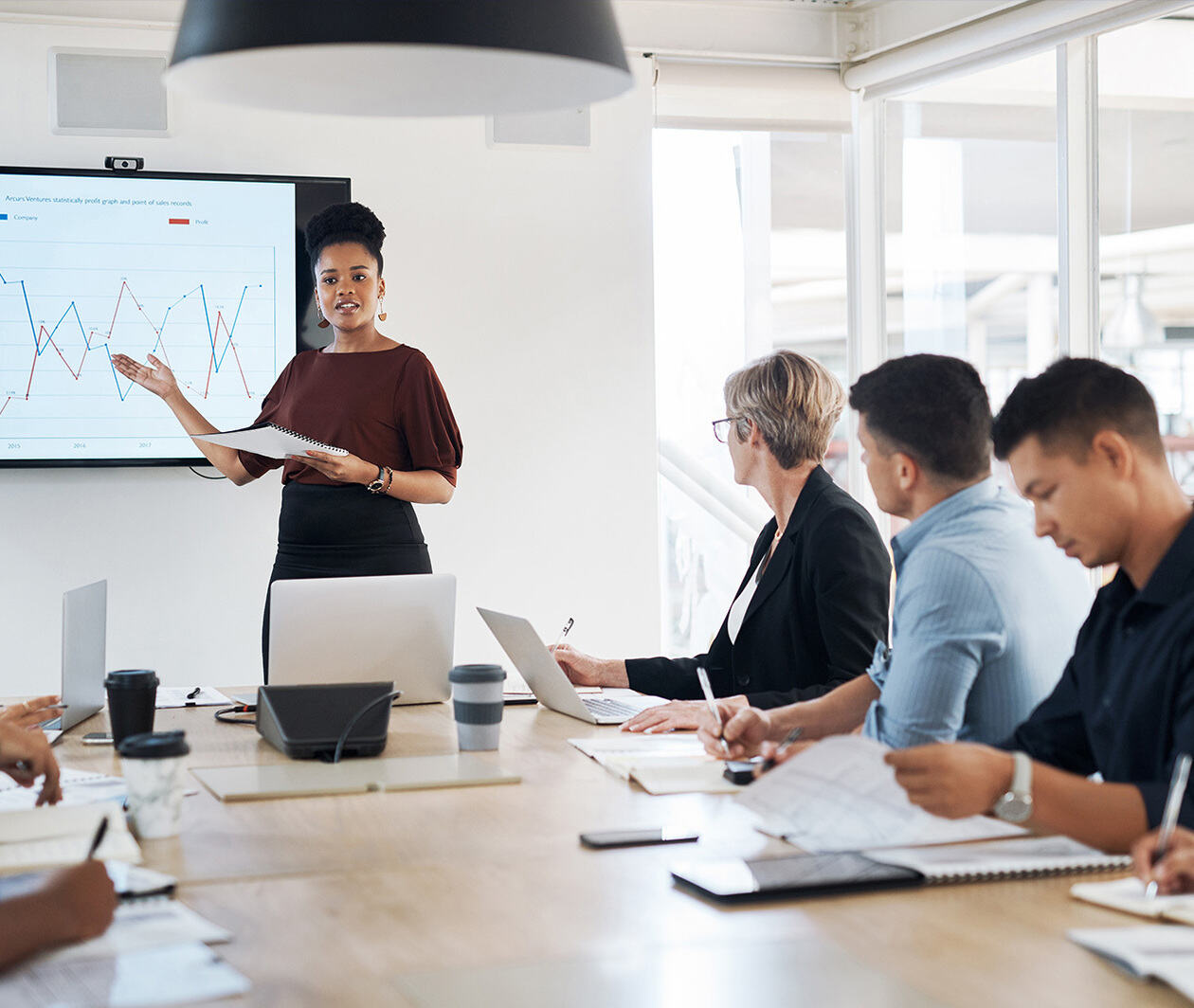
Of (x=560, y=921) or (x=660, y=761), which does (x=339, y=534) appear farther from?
(x=560, y=921)

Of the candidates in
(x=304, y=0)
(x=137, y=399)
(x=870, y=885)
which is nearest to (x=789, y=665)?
(x=870, y=885)

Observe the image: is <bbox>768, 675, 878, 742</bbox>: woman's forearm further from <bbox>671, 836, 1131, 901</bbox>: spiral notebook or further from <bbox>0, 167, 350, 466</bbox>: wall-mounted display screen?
<bbox>0, 167, 350, 466</bbox>: wall-mounted display screen

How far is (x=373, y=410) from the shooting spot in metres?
3.50

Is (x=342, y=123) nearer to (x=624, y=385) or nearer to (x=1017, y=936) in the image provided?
(x=624, y=385)

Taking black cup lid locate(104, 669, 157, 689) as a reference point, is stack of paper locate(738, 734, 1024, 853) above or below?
below

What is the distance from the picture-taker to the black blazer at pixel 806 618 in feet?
8.18

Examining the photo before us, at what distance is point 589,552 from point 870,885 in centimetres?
335

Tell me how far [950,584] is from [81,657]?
1513 millimetres

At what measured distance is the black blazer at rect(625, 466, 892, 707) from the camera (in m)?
2.49

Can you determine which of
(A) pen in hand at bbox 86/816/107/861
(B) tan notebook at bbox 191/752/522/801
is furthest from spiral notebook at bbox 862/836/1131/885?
(A) pen in hand at bbox 86/816/107/861

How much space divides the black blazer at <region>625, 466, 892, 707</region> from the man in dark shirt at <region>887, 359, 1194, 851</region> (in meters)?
0.70

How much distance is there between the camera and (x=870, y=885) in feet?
4.52

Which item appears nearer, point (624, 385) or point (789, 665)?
point (789, 665)

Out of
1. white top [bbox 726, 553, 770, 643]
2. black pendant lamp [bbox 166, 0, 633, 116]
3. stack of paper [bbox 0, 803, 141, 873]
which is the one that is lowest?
stack of paper [bbox 0, 803, 141, 873]
